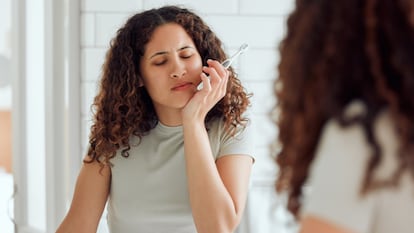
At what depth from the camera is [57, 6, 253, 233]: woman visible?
1.15m

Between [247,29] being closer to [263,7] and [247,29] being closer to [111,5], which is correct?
[263,7]

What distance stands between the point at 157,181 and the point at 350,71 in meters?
0.74

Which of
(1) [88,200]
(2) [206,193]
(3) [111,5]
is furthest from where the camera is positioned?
(3) [111,5]

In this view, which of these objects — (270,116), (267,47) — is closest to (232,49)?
(267,47)

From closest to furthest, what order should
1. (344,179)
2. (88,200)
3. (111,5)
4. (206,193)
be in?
(344,179) < (206,193) < (88,200) < (111,5)

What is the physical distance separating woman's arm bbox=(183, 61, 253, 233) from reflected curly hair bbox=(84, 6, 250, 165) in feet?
0.23

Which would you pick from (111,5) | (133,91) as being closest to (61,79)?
(111,5)

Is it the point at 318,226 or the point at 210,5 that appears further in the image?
the point at 210,5

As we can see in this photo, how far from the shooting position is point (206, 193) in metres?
1.10

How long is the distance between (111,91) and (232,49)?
418 millimetres

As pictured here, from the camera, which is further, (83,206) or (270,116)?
(83,206)

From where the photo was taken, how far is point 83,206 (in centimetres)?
121

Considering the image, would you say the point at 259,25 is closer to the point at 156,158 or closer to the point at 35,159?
the point at 156,158

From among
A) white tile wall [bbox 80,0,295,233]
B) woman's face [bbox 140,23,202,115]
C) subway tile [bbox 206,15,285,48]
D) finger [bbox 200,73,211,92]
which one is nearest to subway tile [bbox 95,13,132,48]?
white tile wall [bbox 80,0,295,233]
